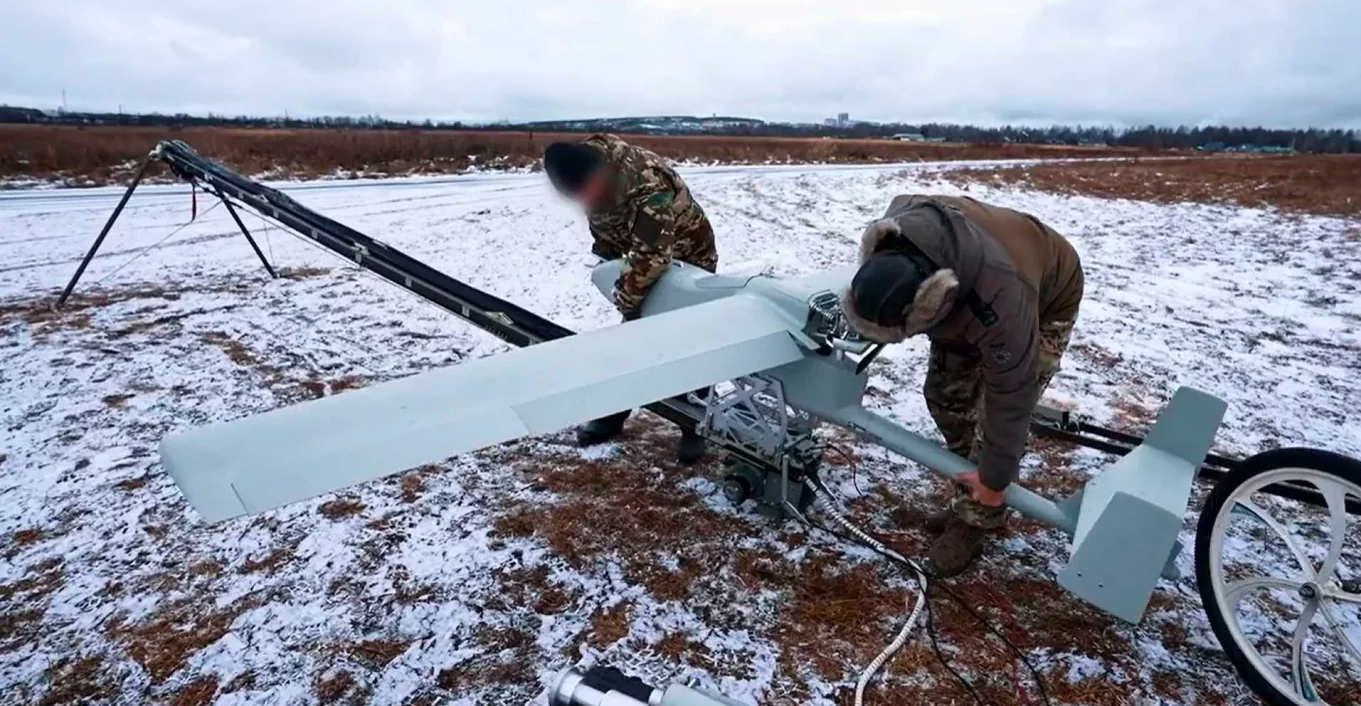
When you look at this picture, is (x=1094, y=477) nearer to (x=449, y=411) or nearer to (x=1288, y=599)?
(x=1288, y=599)

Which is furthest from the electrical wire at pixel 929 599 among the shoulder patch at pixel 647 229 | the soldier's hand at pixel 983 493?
the shoulder patch at pixel 647 229

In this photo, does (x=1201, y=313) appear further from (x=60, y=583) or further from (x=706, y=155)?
(x=706, y=155)

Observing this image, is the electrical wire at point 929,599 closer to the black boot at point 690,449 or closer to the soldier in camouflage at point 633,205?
the black boot at point 690,449

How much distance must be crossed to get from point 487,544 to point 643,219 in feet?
7.01

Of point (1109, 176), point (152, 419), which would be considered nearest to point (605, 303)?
point (152, 419)

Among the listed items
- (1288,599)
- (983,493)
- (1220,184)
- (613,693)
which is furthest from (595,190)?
(1220,184)

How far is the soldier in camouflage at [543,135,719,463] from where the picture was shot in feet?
14.4

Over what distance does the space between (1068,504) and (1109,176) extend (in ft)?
86.0

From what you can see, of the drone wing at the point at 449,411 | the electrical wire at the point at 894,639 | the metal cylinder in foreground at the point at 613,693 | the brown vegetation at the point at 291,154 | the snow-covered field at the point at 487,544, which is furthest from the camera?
the brown vegetation at the point at 291,154

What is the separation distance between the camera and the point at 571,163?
461cm

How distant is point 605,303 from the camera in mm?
8680

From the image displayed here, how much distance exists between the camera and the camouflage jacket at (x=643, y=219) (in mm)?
4375

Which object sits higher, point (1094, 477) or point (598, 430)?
point (1094, 477)

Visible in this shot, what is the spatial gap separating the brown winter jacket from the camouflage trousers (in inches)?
23.0
